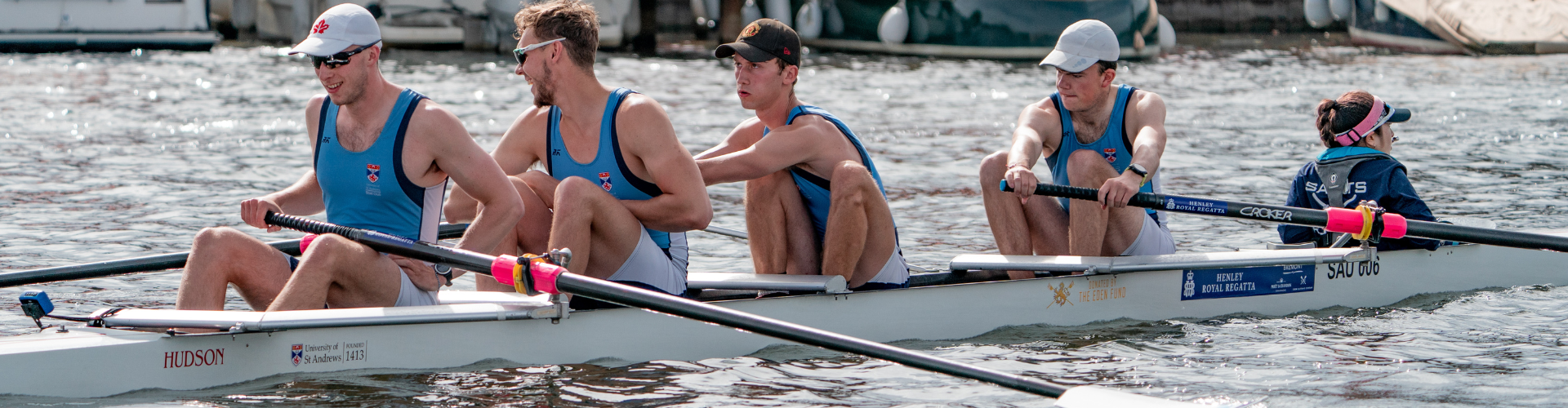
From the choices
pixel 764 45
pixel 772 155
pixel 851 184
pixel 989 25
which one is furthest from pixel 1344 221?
pixel 989 25

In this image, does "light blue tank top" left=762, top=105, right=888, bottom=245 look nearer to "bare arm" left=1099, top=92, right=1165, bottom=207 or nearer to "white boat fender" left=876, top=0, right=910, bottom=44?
"bare arm" left=1099, top=92, right=1165, bottom=207

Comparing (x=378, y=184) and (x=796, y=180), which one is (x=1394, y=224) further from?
(x=378, y=184)

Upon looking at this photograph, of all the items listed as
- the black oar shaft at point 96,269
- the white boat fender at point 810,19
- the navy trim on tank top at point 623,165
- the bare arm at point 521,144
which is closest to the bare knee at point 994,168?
the navy trim on tank top at point 623,165

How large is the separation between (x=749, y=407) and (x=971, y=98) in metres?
15.4

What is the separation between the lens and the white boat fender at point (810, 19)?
102 ft

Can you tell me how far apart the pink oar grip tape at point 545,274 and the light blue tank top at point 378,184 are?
0.61m

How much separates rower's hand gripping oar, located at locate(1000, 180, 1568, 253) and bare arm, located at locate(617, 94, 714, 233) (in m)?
1.61

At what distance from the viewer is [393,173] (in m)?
4.44

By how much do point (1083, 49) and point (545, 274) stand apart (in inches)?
106

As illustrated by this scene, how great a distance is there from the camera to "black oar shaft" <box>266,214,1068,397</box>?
4.04m

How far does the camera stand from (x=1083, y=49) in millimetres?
5773

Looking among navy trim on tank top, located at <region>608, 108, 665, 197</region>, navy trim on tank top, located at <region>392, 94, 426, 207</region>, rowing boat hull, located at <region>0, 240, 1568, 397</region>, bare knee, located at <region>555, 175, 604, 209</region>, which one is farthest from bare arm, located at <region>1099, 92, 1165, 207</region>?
navy trim on tank top, located at <region>392, 94, 426, 207</region>

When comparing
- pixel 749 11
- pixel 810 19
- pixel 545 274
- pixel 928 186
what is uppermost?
pixel 749 11

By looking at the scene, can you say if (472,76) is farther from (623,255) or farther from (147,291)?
(623,255)
